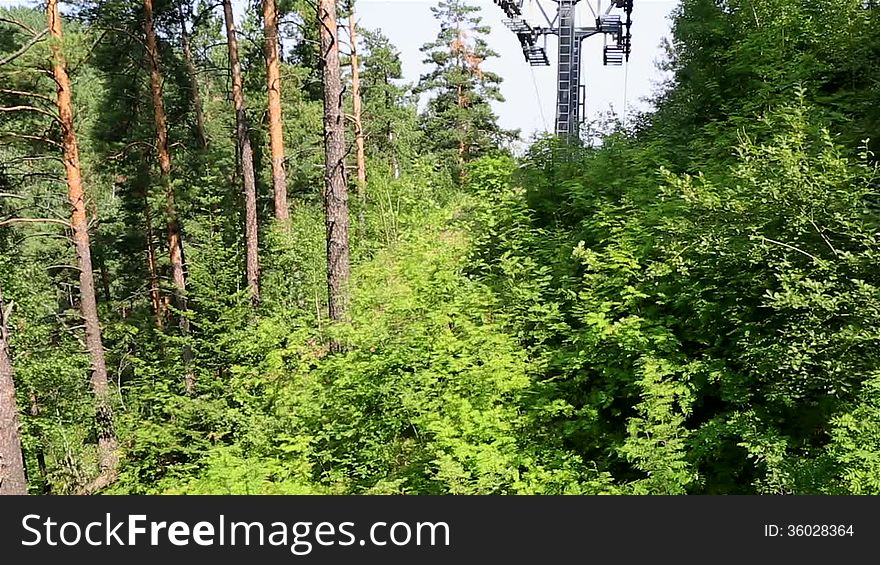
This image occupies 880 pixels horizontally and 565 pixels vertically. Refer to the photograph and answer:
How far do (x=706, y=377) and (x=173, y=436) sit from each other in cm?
607

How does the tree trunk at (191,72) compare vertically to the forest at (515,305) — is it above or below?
above

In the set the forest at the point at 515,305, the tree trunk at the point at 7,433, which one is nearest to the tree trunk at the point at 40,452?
the forest at the point at 515,305

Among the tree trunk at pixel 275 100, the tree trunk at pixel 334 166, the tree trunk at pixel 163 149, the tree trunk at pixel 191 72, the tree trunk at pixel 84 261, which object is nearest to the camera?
the tree trunk at pixel 334 166

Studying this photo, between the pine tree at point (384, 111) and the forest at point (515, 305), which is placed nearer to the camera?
Answer: the forest at point (515, 305)

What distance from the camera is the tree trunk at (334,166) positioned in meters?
7.89

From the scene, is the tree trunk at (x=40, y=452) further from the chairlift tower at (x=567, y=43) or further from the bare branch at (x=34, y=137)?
the chairlift tower at (x=567, y=43)

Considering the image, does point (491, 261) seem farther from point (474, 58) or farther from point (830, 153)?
point (474, 58)

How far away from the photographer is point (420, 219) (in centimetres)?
1353

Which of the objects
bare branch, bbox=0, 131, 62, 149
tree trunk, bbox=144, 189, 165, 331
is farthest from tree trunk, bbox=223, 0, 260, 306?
tree trunk, bbox=144, 189, 165, 331

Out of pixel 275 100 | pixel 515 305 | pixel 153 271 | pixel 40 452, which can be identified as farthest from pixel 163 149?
pixel 515 305

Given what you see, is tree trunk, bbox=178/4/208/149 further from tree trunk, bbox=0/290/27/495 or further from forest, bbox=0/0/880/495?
tree trunk, bbox=0/290/27/495

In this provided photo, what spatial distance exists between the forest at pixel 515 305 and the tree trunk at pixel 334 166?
0.04 metres
